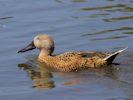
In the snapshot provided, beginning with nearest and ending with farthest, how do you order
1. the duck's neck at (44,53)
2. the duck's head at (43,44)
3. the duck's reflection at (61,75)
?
the duck's reflection at (61,75)
the duck's head at (43,44)
the duck's neck at (44,53)

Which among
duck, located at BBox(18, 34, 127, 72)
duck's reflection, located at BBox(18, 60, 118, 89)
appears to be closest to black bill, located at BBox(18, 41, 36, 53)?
duck's reflection, located at BBox(18, 60, 118, 89)

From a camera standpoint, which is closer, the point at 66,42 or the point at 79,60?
the point at 79,60

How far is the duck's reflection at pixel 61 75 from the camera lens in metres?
12.2

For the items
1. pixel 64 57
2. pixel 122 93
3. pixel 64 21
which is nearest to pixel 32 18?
pixel 64 21

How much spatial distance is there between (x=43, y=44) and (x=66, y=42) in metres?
0.86

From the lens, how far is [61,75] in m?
12.8

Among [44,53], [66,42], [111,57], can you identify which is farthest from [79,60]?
[66,42]

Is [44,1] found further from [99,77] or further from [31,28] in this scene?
[99,77]

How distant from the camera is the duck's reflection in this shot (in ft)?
40.0

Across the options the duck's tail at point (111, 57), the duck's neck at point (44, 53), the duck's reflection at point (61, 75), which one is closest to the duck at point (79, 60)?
the duck's tail at point (111, 57)

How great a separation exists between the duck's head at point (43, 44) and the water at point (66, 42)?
0.29 metres

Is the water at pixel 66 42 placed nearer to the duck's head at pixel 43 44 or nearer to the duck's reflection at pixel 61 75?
the duck's reflection at pixel 61 75

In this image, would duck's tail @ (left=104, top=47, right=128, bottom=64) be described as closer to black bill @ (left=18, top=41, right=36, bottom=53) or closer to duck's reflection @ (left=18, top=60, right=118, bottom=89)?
duck's reflection @ (left=18, top=60, right=118, bottom=89)

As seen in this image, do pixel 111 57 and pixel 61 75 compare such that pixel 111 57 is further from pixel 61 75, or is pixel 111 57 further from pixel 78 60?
pixel 61 75
